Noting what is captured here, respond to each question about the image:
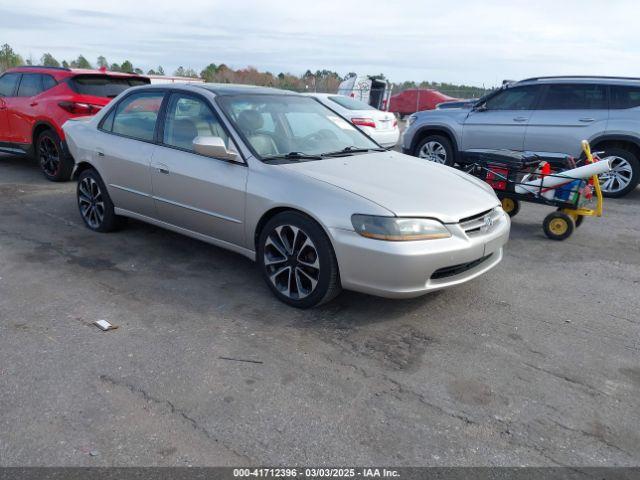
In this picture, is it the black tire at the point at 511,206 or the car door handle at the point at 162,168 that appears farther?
the black tire at the point at 511,206

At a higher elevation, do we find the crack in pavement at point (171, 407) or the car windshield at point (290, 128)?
the car windshield at point (290, 128)

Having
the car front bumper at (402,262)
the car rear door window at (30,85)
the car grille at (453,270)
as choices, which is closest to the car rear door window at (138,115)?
the car front bumper at (402,262)

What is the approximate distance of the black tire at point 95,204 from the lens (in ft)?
17.7

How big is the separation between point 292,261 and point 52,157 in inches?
236

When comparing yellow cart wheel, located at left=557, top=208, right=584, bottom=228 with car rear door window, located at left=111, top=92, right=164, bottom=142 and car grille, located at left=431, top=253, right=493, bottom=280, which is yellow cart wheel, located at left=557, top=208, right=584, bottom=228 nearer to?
car grille, located at left=431, top=253, right=493, bottom=280

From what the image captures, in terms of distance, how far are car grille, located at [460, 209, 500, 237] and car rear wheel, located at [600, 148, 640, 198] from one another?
4.84 m

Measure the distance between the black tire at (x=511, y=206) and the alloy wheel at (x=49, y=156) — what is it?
6.55m

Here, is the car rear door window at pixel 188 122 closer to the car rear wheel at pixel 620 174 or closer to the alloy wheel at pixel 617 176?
the car rear wheel at pixel 620 174

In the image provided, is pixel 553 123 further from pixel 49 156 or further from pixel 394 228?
pixel 49 156

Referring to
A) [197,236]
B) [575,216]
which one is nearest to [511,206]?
[575,216]

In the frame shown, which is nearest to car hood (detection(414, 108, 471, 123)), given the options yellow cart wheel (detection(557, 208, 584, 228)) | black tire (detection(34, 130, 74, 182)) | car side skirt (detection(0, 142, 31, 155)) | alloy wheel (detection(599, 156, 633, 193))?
alloy wheel (detection(599, 156, 633, 193))

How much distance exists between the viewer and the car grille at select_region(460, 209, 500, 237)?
3.71 meters

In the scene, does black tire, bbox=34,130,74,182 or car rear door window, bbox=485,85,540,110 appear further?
car rear door window, bbox=485,85,540,110

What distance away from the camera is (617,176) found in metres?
8.16
